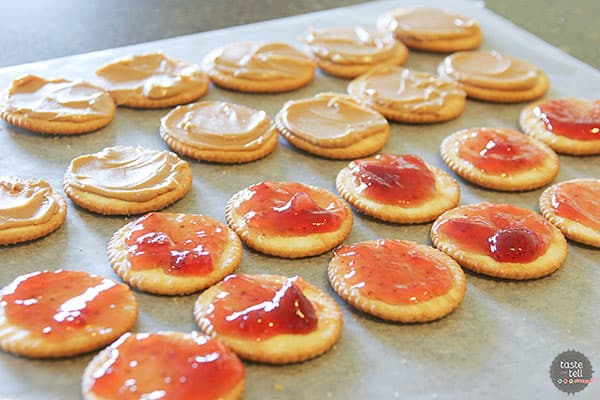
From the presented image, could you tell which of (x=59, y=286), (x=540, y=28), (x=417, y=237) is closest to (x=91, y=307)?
(x=59, y=286)

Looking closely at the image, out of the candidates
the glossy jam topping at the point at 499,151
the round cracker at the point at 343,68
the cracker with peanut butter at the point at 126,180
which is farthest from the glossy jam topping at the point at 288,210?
the round cracker at the point at 343,68

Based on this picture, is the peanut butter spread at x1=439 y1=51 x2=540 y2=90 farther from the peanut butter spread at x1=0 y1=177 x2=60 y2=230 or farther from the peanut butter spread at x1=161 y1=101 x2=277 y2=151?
the peanut butter spread at x1=0 y1=177 x2=60 y2=230

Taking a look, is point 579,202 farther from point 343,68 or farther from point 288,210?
point 343,68

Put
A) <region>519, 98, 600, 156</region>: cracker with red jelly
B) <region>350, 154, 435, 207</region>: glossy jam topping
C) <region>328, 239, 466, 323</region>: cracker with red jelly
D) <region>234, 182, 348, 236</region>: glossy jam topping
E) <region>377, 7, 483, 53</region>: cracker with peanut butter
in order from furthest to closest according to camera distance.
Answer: <region>377, 7, 483, 53</region>: cracker with peanut butter
<region>519, 98, 600, 156</region>: cracker with red jelly
<region>350, 154, 435, 207</region>: glossy jam topping
<region>234, 182, 348, 236</region>: glossy jam topping
<region>328, 239, 466, 323</region>: cracker with red jelly

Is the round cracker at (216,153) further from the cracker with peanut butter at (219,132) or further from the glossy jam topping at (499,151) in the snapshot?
the glossy jam topping at (499,151)

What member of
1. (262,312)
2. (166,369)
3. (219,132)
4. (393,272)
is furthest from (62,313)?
(219,132)

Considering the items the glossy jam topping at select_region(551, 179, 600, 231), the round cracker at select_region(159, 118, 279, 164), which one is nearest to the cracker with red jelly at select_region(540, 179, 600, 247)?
the glossy jam topping at select_region(551, 179, 600, 231)
